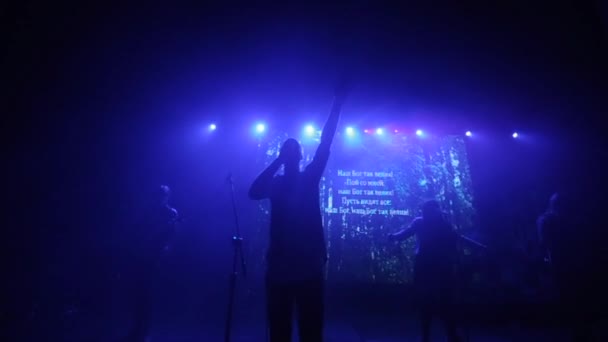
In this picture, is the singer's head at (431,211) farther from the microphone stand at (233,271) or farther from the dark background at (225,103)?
the dark background at (225,103)

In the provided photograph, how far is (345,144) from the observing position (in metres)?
7.25

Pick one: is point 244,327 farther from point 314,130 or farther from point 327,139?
point 327,139

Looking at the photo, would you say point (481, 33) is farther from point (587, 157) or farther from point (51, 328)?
point (51, 328)

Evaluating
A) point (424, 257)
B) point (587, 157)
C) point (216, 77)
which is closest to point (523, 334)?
point (424, 257)

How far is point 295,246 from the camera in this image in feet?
5.12

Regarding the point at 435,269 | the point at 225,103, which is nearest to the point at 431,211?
the point at 435,269

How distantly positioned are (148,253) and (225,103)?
3.95 meters

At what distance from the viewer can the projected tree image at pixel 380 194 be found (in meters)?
6.29

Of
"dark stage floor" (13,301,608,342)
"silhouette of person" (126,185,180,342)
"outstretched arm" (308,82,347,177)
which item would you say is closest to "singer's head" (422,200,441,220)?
"dark stage floor" (13,301,608,342)

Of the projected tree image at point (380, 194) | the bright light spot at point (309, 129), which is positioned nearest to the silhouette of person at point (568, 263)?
the projected tree image at point (380, 194)

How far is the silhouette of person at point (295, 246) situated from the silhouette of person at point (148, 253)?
3182mm

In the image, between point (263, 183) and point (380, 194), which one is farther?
point (380, 194)

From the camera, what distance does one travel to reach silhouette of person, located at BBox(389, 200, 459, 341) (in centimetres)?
357

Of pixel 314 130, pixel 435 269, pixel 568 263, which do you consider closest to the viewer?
pixel 435 269
